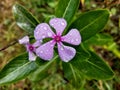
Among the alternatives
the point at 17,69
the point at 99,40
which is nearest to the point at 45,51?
the point at 17,69

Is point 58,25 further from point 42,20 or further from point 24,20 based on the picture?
point 42,20

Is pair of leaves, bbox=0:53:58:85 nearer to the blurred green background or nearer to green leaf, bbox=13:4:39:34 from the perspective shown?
green leaf, bbox=13:4:39:34

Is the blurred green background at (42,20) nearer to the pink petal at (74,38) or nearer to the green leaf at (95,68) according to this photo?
the green leaf at (95,68)

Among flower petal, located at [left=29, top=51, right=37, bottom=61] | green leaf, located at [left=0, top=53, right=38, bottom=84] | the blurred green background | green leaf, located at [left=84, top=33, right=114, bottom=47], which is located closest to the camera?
flower petal, located at [left=29, top=51, right=37, bottom=61]

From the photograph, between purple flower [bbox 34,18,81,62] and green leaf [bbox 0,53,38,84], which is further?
green leaf [bbox 0,53,38,84]

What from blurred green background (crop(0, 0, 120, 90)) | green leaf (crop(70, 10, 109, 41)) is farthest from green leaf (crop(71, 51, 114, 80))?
blurred green background (crop(0, 0, 120, 90))

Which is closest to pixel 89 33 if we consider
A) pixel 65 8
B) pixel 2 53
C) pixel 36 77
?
pixel 65 8

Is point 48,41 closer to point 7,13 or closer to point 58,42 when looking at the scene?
point 58,42
